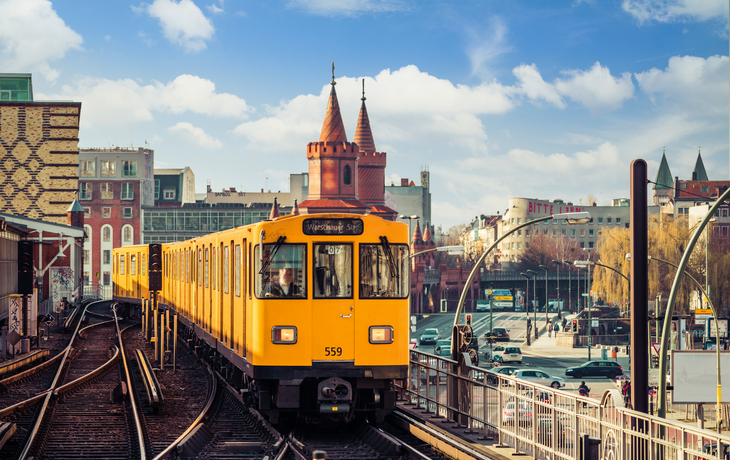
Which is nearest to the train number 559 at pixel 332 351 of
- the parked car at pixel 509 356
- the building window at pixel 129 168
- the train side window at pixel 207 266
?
the train side window at pixel 207 266

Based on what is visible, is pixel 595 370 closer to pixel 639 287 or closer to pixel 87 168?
pixel 639 287

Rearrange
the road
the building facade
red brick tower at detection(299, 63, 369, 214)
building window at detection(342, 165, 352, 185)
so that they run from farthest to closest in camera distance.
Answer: the building facade < building window at detection(342, 165, 352, 185) < red brick tower at detection(299, 63, 369, 214) < the road

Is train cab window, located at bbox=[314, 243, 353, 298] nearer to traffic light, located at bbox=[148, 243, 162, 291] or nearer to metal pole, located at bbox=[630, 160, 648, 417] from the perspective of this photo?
metal pole, located at bbox=[630, 160, 648, 417]

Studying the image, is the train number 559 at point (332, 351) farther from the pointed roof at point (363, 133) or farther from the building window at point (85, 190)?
the building window at point (85, 190)

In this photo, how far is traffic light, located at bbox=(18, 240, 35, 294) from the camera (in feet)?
81.2

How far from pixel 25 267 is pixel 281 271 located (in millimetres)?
15640

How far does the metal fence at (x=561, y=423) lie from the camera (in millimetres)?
8102

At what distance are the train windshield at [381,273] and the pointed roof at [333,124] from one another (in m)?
81.8

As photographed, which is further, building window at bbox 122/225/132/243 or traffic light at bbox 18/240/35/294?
building window at bbox 122/225/132/243

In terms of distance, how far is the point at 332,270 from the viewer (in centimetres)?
1256

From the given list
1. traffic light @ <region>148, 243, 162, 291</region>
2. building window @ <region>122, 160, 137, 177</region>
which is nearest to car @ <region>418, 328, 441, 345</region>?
traffic light @ <region>148, 243, 162, 291</region>

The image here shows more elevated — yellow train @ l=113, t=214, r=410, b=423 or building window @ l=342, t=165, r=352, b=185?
building window @ l=342, t=165, r=352, b=185

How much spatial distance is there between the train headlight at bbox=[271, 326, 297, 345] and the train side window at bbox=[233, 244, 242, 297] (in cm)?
180

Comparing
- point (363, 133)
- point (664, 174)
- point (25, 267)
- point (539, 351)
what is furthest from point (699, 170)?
point (25, 267)
